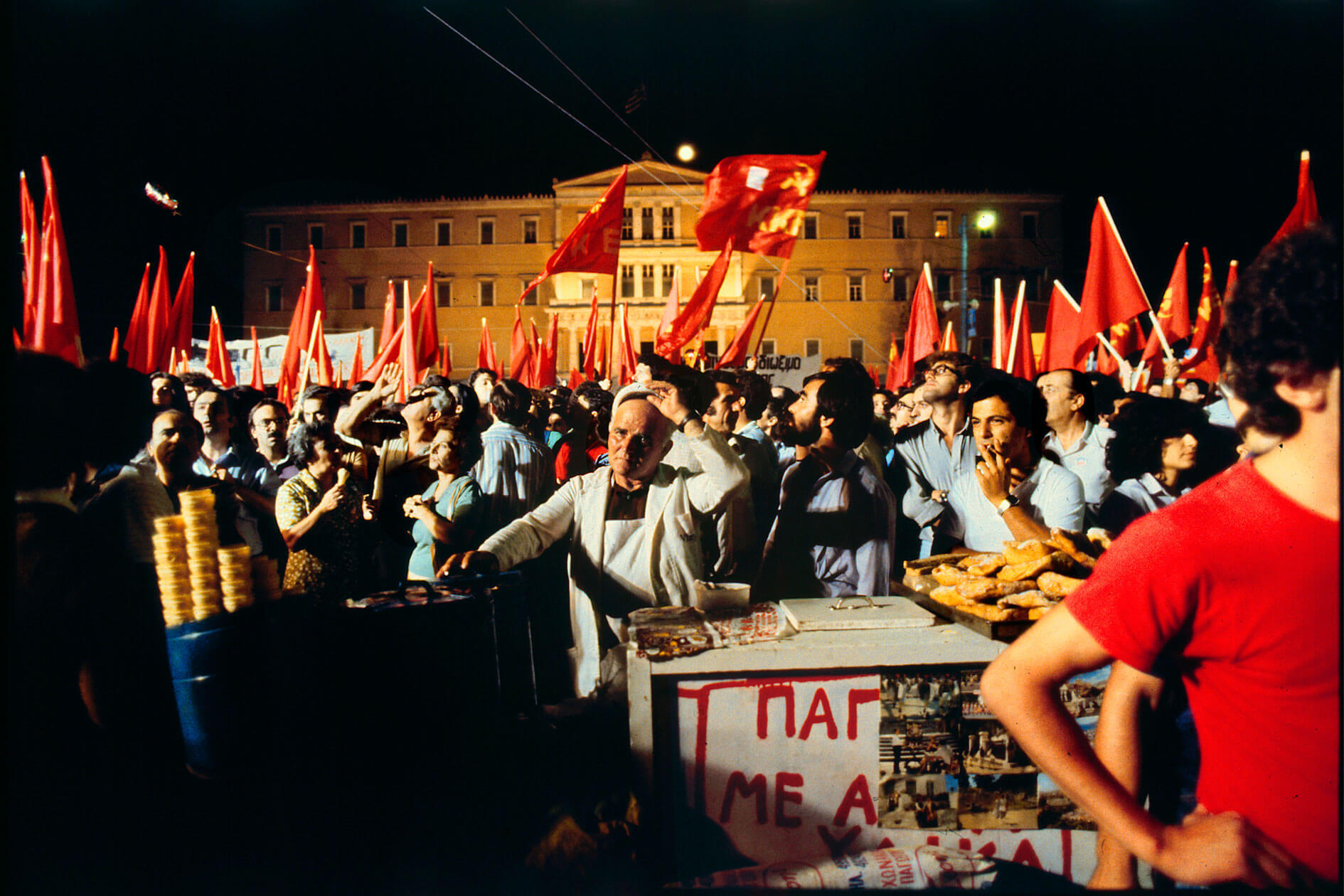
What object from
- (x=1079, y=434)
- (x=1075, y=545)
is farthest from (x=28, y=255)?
(x=1079, y=434)

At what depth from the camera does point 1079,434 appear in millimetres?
3570

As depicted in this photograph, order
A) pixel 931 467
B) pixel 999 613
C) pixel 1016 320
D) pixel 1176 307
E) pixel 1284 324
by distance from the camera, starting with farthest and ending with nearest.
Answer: pixel 1016 320
pixel 1176 307
pixel 931 467
pixel 999 613
pixel 1284 324

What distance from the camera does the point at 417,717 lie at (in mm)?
3021

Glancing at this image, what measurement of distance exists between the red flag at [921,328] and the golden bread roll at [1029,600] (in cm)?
366

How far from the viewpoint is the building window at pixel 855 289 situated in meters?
6.13

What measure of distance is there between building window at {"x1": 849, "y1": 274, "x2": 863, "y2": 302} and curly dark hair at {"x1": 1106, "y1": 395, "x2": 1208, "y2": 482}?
9.27 feet

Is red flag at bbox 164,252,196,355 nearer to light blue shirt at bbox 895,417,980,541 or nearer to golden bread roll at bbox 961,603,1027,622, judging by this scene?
light blue shirt at bbox 895,417,980,541

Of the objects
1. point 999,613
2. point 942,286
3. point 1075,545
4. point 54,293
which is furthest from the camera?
point 942,286

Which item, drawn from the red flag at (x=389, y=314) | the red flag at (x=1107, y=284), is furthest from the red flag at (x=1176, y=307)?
the red flag at (x=389, y=314)

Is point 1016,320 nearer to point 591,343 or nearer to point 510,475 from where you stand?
point 510,475

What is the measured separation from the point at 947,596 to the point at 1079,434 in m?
1.37

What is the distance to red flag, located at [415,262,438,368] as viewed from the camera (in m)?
6.43

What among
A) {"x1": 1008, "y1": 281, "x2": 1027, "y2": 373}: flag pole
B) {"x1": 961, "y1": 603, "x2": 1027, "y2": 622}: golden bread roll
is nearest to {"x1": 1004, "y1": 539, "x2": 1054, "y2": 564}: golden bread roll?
{"x1": 961, "y1": 603, "x2": 1027, "y2": 622}: golden bread roll

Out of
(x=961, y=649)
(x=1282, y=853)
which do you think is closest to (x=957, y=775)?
(x=961, y=649)
